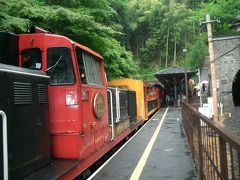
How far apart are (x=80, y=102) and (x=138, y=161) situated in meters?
2.84

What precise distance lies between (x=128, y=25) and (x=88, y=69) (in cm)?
5488

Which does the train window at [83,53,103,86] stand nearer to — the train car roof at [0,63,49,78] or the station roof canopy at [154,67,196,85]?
the train car roof at [0,63,49,78]

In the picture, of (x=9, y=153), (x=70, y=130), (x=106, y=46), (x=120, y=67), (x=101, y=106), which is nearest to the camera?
(x=9, y=153)

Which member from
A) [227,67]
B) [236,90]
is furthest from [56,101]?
[236,90]

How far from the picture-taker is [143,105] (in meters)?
21.9

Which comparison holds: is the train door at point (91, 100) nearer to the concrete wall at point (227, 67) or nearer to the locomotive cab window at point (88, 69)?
the locomotive cab window at point (88, 69)

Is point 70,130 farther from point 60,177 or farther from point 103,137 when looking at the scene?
point 103,137

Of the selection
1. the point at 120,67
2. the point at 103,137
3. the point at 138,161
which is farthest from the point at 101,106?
the point at 120,67

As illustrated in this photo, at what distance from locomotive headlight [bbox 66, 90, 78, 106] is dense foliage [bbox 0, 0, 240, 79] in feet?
11.4

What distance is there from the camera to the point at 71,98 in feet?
22.2

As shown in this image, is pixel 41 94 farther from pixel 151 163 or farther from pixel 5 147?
pixel 151 163

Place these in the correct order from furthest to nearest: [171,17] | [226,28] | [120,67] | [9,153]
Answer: [171,17] < [226,28] < [120,67] < [9,153]

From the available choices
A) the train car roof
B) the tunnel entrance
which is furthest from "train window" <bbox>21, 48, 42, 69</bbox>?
the tunnel entrance

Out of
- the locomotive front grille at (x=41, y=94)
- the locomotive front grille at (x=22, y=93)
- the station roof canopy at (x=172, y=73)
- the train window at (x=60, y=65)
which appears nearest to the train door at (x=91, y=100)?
the train window at (x=60, y=65)
